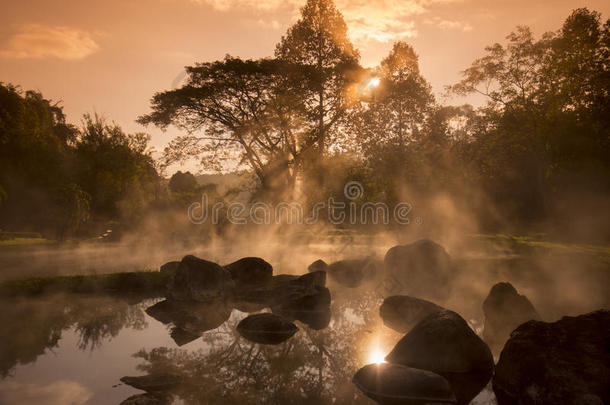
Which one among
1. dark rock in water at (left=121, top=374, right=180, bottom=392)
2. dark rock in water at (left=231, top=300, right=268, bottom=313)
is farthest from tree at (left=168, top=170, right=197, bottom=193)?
dark rock in water at (left=121, top=374, right=180, bottom=392)

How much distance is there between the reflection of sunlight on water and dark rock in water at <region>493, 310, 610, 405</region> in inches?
82.4

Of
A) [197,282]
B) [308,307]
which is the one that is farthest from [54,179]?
[308,307]

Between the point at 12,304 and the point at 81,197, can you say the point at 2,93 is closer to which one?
the point at 81,197

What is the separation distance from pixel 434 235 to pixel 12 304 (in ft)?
90.0

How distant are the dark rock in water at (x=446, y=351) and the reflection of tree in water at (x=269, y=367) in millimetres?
1002

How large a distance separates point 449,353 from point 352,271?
10.5 m

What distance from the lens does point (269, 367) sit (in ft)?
24.6

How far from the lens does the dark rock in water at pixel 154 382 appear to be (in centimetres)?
637

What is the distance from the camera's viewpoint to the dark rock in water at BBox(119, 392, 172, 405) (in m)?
5.65

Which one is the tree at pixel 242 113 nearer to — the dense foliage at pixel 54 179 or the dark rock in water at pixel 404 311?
the dense foliage at pixel 54 179

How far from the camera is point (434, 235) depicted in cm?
3155

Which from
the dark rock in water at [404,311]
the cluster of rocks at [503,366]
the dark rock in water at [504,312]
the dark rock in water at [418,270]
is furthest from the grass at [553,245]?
the cluster of rocks at [503,366]

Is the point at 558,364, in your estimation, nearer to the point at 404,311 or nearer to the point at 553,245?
the point at 404,311

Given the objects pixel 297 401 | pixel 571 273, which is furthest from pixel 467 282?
pixel 297 401
